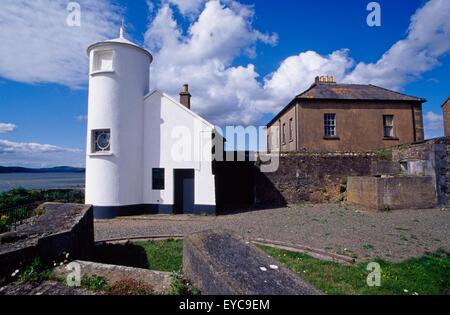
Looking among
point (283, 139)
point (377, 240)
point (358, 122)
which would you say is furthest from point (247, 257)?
point (283, 139)

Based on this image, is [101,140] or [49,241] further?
[101,140]

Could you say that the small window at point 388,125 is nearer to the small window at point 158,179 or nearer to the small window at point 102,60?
the small window at point 158,179

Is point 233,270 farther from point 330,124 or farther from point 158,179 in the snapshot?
point 330,124

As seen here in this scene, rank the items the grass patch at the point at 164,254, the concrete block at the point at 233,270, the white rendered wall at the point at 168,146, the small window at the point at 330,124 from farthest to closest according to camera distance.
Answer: the small window at the point at 330,124 → the white rendered wall at the point at 168,146 → the grass patch at the point at 164,254 → the concrete block at the point at 233,270

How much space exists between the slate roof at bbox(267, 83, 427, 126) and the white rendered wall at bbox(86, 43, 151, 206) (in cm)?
1180

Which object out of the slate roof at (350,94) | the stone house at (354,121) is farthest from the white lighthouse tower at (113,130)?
the slate roof at (350,94)

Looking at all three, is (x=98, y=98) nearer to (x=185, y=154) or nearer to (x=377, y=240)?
(x=185, y=154)

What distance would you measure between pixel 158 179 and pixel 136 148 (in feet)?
6.34

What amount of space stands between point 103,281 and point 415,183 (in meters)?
14.5

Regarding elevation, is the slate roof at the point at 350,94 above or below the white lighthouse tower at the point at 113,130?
above

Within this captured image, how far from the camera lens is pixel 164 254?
6762 millimetres

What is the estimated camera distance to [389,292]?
171 inches

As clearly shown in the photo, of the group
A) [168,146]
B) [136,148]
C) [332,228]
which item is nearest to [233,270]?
[332,228]

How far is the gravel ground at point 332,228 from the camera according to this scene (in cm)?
720
